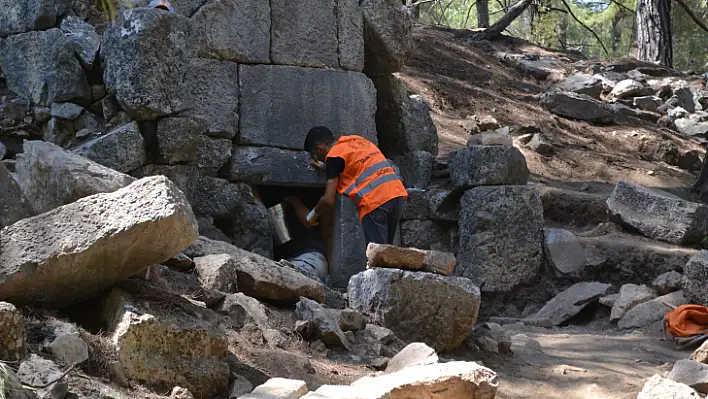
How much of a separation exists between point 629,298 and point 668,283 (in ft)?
1.07

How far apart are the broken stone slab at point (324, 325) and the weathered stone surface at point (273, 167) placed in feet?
9.05

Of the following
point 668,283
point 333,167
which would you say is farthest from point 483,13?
point 333,167

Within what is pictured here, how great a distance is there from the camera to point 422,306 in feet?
16.9

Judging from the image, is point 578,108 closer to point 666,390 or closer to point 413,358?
point 413,358

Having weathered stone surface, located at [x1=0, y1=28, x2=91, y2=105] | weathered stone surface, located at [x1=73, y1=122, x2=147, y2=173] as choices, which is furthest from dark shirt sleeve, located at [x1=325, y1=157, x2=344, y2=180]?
weathered stone surface, located at [x1=0, y1=28, x2=91, y2=105]

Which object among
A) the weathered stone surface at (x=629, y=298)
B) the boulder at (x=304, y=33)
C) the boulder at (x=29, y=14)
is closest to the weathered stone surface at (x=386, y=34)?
the boulder at (x=304, y=33)

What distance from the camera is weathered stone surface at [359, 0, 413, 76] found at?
8008mm

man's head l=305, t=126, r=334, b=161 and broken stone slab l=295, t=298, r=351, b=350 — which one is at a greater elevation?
man's head l=305, t=126, r=334, b=161

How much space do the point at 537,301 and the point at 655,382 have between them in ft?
13.1

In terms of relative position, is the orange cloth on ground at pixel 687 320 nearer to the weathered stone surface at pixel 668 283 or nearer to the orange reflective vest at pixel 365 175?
the weathered stone surface at pixel 668 283

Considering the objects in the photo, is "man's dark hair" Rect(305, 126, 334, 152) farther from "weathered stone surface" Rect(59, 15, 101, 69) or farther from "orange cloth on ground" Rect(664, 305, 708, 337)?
"orange cloth on ground" Rect(664, 305, 708, 337)

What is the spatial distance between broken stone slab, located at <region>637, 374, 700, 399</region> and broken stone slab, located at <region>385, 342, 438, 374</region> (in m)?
0.91

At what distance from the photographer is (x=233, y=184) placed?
7.25m

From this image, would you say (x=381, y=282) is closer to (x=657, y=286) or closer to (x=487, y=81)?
(x=657, y=286)
